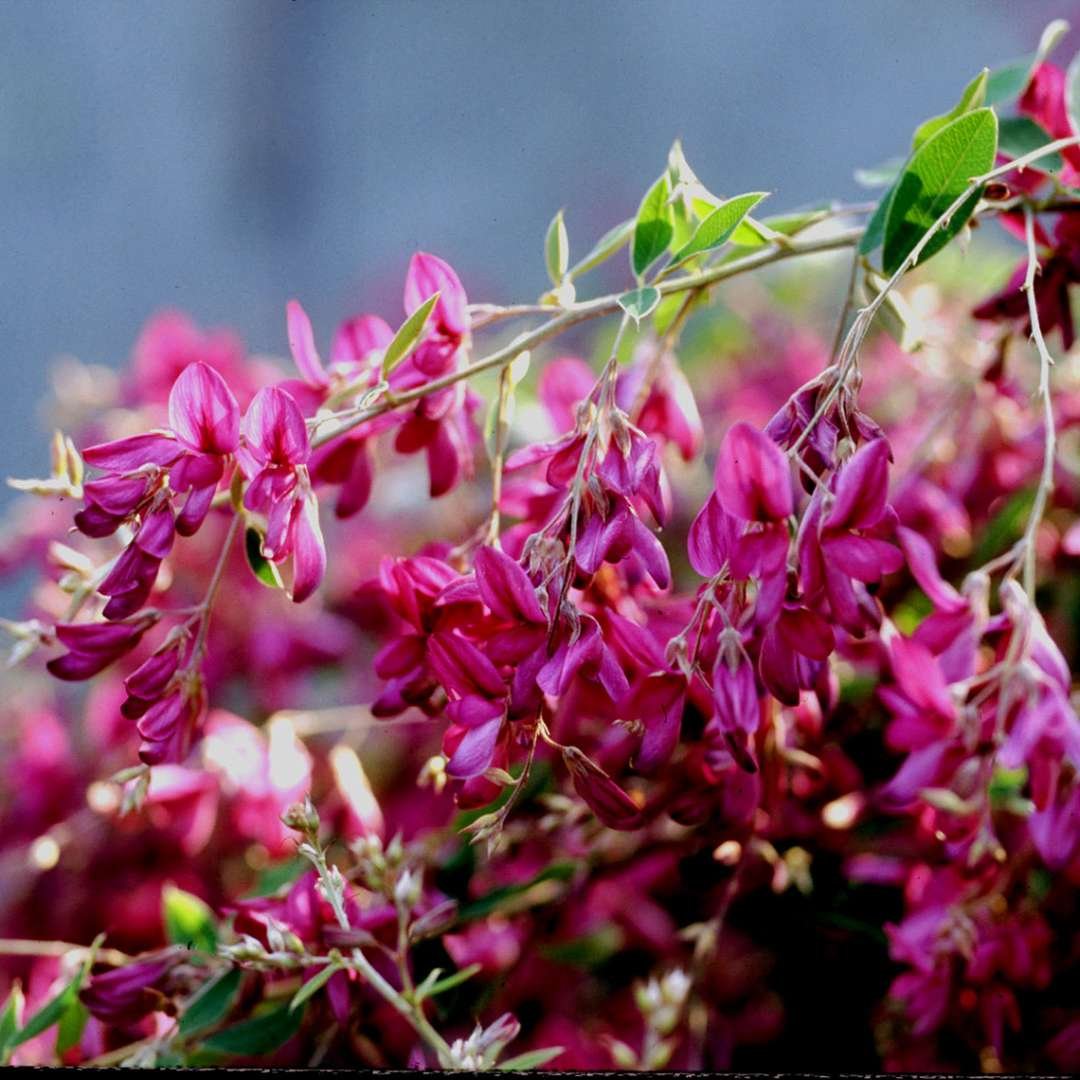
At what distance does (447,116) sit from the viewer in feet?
8.86

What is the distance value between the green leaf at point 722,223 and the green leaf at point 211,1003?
0.34 metres

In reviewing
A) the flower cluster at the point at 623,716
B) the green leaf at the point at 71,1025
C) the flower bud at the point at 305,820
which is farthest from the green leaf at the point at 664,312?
the green leaf at the point at 71,1025

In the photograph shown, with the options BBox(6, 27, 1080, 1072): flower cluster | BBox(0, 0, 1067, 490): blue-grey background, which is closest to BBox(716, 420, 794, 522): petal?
BBox(6, 27, 1080, 1072): flower cluster

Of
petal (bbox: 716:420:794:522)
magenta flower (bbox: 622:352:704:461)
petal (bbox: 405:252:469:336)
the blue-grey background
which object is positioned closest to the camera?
petal (bbox: 716:420:794:522)

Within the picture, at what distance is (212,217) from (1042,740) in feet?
7.96

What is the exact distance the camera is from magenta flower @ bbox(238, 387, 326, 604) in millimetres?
443

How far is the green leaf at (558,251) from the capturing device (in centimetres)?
53

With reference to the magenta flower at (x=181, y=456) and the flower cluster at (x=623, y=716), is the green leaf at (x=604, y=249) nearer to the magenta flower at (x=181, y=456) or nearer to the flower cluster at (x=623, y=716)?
the flower cluster at (x=623, y=716)

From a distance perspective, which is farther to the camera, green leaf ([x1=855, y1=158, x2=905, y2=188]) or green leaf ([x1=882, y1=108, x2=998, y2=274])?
green leaf ([x1=855, y1=158, x2=905, y2=188])

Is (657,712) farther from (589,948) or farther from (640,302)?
(589,948)

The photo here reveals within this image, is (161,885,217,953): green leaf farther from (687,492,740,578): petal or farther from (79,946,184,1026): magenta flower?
(687,492,740,578): petal

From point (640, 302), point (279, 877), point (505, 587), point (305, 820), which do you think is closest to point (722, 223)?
point (640, 302)

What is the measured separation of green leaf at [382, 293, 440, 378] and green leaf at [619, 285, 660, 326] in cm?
7

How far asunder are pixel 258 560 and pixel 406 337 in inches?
4.1
